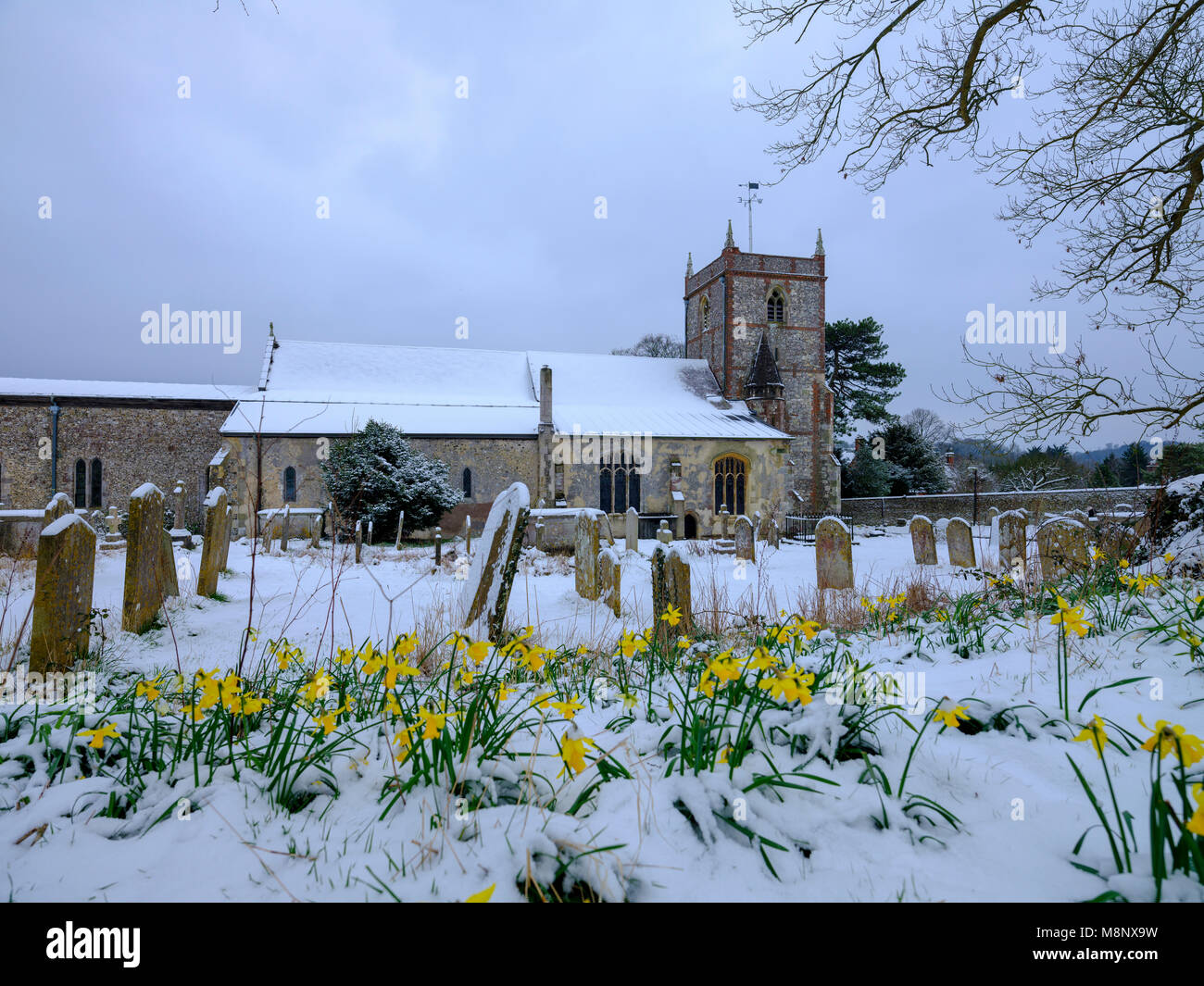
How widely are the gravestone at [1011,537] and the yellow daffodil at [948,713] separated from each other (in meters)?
6.18

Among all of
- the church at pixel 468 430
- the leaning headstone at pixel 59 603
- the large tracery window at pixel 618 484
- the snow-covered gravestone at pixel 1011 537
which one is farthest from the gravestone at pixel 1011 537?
the large tracery window at pixel 618 484

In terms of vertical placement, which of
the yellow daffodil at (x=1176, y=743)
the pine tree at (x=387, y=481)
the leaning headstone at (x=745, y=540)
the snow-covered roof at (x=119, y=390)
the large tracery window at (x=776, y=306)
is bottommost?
the leaning headstone at (x=745, y=540)

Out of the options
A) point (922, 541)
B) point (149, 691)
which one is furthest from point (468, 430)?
point (149, 691)

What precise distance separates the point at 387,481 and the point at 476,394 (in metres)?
9.17

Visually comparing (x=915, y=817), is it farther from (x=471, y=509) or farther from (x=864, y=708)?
(x=471, y=509)

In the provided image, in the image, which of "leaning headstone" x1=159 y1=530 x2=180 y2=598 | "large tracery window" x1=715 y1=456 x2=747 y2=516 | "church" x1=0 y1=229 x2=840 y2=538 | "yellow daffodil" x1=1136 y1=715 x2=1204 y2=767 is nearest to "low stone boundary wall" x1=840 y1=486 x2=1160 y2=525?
"church" x1=0 y1=229 x2=840 y2=538

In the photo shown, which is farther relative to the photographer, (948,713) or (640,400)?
(640,400)

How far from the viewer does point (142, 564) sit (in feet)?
17.6

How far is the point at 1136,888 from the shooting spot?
1311 mm

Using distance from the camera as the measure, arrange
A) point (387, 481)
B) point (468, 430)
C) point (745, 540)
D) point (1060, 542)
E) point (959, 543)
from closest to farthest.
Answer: point (1060, 542) → point (959, 543) → point (745, 540) → point (387, 481) → point (468, 430)

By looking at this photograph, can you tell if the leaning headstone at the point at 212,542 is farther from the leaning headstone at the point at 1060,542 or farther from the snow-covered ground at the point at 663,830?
the leaning headstone at the point at 1060,542

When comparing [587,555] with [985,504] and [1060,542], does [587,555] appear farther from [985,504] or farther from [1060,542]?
[985,504]

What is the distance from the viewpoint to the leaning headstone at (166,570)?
5.80 m
